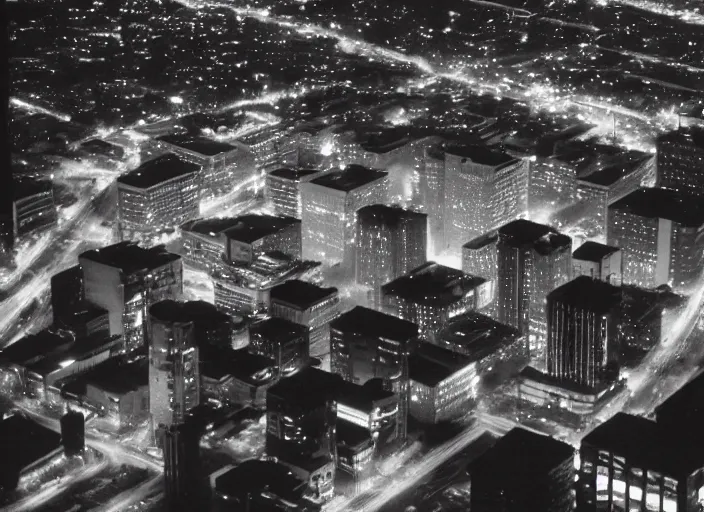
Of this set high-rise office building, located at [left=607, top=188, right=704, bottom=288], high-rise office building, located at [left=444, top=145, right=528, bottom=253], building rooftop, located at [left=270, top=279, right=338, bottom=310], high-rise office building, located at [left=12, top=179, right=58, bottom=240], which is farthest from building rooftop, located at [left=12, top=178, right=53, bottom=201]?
high-rise office building, located at [left=607, top=188, right=704, bottom=288]

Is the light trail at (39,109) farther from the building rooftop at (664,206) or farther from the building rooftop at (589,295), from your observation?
the building rooftop at (589,295)

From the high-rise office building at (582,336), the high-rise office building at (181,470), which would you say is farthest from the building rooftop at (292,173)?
the high-rise office building at (181,470)

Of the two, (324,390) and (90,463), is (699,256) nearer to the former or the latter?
(324,390)

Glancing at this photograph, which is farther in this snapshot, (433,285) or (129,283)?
(433,285)

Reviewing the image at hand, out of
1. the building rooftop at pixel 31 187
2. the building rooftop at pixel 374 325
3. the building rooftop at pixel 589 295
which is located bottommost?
the building rooftop at pixel 31 187

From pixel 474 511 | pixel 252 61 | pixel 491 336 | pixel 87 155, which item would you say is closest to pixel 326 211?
pixel 491 336

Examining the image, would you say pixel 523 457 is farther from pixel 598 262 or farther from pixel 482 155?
pixel 482 155

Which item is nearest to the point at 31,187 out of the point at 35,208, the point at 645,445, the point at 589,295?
the point at 35,208
